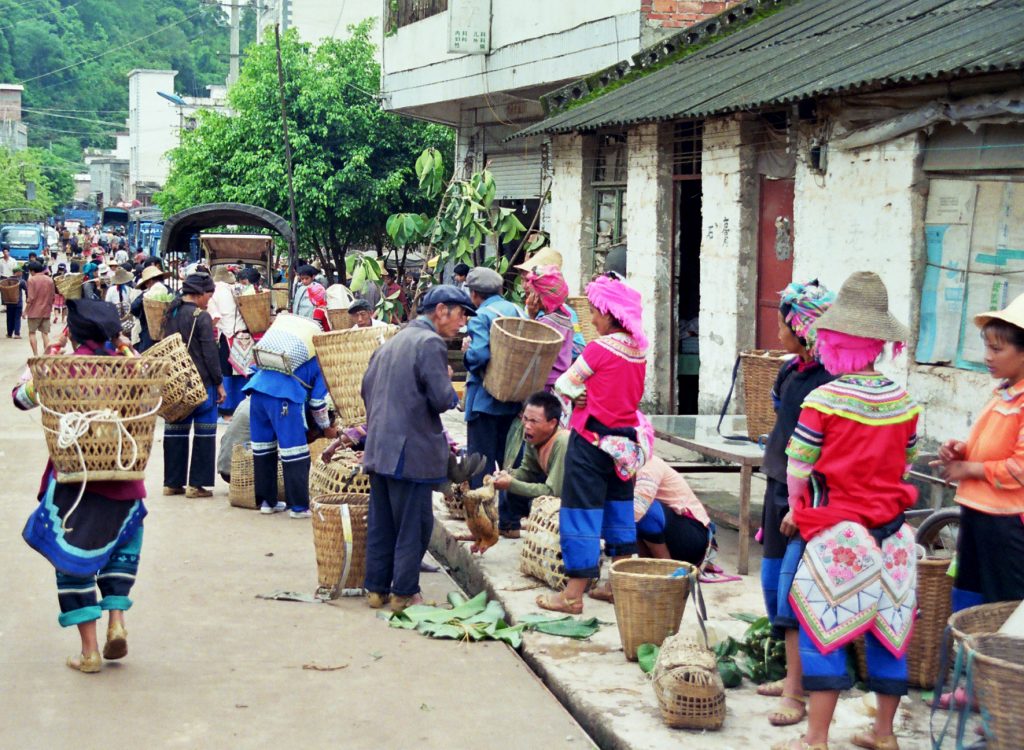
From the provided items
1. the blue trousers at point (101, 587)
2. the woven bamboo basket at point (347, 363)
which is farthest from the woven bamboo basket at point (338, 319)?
the blue trousers at point (101, 587)

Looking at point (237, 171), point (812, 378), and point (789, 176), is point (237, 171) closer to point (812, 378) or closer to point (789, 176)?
point (789, 176)

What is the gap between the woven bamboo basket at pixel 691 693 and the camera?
5.40 meters

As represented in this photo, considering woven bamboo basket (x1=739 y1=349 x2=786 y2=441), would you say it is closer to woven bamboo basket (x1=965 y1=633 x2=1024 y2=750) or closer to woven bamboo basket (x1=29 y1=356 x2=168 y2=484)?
woven bamboo basket (x1=29 y1=356 x2=168 y2=484)

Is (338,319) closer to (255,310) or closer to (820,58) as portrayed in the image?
(255,310)

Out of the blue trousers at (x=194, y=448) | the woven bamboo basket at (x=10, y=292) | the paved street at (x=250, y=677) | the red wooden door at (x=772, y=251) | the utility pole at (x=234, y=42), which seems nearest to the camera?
the paved street at (x=250, y=677)

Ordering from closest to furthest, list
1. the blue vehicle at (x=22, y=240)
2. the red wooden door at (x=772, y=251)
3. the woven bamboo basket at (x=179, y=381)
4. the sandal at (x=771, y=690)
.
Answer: the sandal at (x=771, y=690) < the woven bamboo basket at (x=179, y=381) < the red wooden door at (x=772, y=251) < the blue vehicle at (x=22, y=240)

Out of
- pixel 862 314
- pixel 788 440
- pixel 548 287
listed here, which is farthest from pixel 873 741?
pixel 548 287

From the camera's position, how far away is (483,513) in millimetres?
8023

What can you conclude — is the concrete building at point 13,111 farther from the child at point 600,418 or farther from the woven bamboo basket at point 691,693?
the woven bamboo basket at point 691,693

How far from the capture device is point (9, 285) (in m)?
29.4

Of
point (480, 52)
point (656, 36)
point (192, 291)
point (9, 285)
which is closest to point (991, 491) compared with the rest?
point (192, 291)

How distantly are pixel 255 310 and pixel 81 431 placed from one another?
8.64m

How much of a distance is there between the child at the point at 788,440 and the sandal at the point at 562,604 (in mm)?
1634

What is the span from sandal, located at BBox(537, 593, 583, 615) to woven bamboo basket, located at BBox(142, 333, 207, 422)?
167 inches
